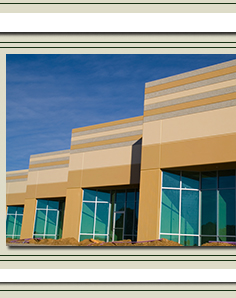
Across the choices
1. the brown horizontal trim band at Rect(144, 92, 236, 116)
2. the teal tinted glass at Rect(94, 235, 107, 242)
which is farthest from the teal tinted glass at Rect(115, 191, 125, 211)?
the brown horizontal trim band at Rect(144, 92, 236, 116)

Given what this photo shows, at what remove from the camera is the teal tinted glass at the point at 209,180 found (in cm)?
1495

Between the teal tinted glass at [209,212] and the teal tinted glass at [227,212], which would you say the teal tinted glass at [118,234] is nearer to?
the teal tinted glass at [209,212]

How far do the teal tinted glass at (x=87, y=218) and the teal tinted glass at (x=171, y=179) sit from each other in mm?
7307

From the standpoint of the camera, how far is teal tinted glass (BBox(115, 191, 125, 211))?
20625mm

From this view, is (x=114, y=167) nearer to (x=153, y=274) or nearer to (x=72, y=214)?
(x=72, y=214)

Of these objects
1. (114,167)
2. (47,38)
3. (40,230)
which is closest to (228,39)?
(47,38)

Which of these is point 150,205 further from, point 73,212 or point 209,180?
point 73,212

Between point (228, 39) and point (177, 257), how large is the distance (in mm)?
3094

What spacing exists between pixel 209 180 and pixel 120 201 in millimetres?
7167

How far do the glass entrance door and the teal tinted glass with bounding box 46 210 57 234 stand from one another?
7.93 metres

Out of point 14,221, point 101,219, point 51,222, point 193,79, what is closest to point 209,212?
point 193,79

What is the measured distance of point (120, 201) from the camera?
20.8 meters

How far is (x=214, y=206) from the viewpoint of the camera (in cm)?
1470

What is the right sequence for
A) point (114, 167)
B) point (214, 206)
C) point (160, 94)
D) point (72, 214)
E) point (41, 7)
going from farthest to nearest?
point (72, 214)
point (114, 167)
point (160, 94)
point (214, 206)
point (41, 7)
